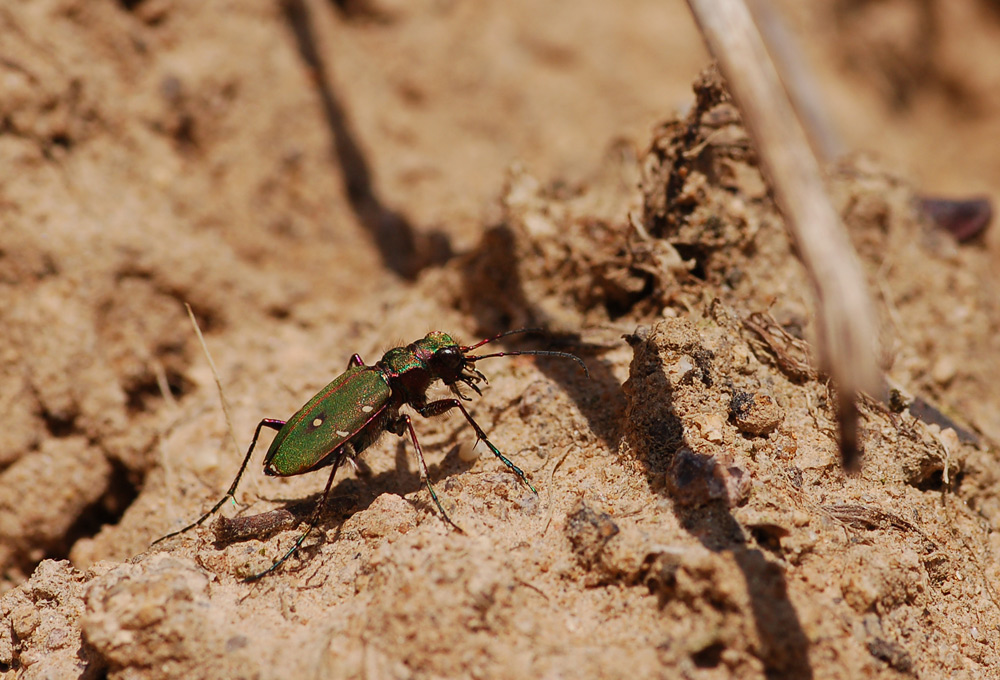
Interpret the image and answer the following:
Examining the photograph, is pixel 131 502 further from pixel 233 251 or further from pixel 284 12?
pixel 284 12

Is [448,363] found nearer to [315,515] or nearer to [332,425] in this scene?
[332,425]

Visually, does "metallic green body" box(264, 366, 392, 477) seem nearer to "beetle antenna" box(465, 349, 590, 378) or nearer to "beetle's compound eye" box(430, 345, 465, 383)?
"beetle's compound eye" box(430, 345, 465, 383)

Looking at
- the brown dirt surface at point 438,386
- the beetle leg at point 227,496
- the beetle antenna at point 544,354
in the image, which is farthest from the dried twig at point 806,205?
the beetle leg at point 227,496

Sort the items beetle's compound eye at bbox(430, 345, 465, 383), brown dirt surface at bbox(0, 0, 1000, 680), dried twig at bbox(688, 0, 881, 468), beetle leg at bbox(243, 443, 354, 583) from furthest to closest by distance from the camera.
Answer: beetle's compound eye at bbox(430, 345, 465, 383)
beetle leg at bbox(243, 443, 354, 583)
brown dirt surface at bbox(0, 0, 1000, 680)
dried twig at bbox(688, 0, 881, 468)

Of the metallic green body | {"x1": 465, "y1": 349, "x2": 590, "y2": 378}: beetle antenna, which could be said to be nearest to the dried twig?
{"x1": 465, "y1": 349, "x2": 590, "y2": 378}: beetle antenna

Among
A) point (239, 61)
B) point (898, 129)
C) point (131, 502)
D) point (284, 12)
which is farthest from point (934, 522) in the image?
point (898, 129)

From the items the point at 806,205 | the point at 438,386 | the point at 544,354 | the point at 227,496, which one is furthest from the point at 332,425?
the point at 806,205

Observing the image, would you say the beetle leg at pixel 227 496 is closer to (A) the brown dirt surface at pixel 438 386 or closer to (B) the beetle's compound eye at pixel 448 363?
(A) the brown dirt surface at pixel 438 386
